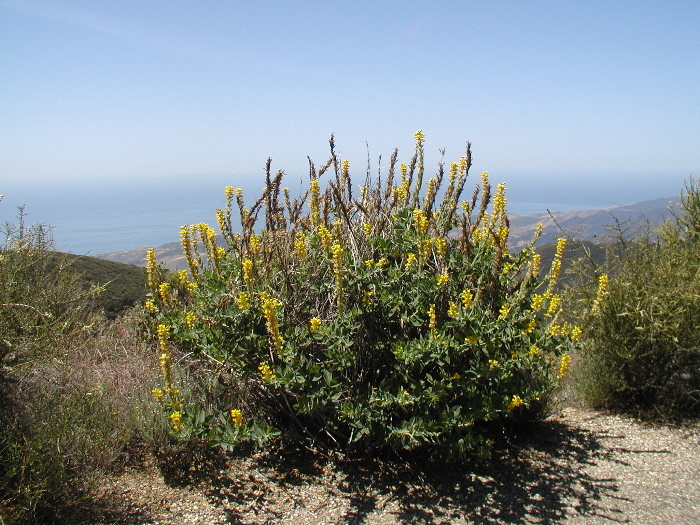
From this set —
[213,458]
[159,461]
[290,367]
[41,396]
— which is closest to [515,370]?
[290,367]

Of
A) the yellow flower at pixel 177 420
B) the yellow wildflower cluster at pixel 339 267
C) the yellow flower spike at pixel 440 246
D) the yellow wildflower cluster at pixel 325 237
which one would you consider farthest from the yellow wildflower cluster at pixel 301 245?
the yellow flower at pixel 177 420

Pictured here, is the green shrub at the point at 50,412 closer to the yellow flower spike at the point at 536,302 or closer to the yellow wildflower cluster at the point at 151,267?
the yellow wildflower cluster at the point at 151,267

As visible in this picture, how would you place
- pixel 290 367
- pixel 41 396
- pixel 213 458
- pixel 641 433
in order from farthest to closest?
pixel 641 433 → pixel 213 458 → pixel 41 396 → pixel 290 367

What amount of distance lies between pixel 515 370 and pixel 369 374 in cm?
106

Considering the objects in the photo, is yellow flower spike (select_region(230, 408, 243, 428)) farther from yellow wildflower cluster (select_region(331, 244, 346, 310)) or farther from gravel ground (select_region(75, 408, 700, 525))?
yellow wildflower cluster (select_region(331, 244, 346, 310))

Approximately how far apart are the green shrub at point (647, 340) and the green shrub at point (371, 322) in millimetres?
1258

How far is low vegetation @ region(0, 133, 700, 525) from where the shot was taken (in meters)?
2.96

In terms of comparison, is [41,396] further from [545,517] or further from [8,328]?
[545,517]

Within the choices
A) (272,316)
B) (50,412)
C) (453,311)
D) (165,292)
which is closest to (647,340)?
(453,311)

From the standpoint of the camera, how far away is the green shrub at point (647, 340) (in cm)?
438

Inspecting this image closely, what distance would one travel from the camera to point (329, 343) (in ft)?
9.82

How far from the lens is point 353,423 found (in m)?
3.02

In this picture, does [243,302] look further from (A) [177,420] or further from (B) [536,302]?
(B) [536,302]

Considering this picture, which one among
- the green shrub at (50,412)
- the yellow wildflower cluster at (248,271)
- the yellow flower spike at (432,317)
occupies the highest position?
the yellow wildflower cluster at (248,271)
